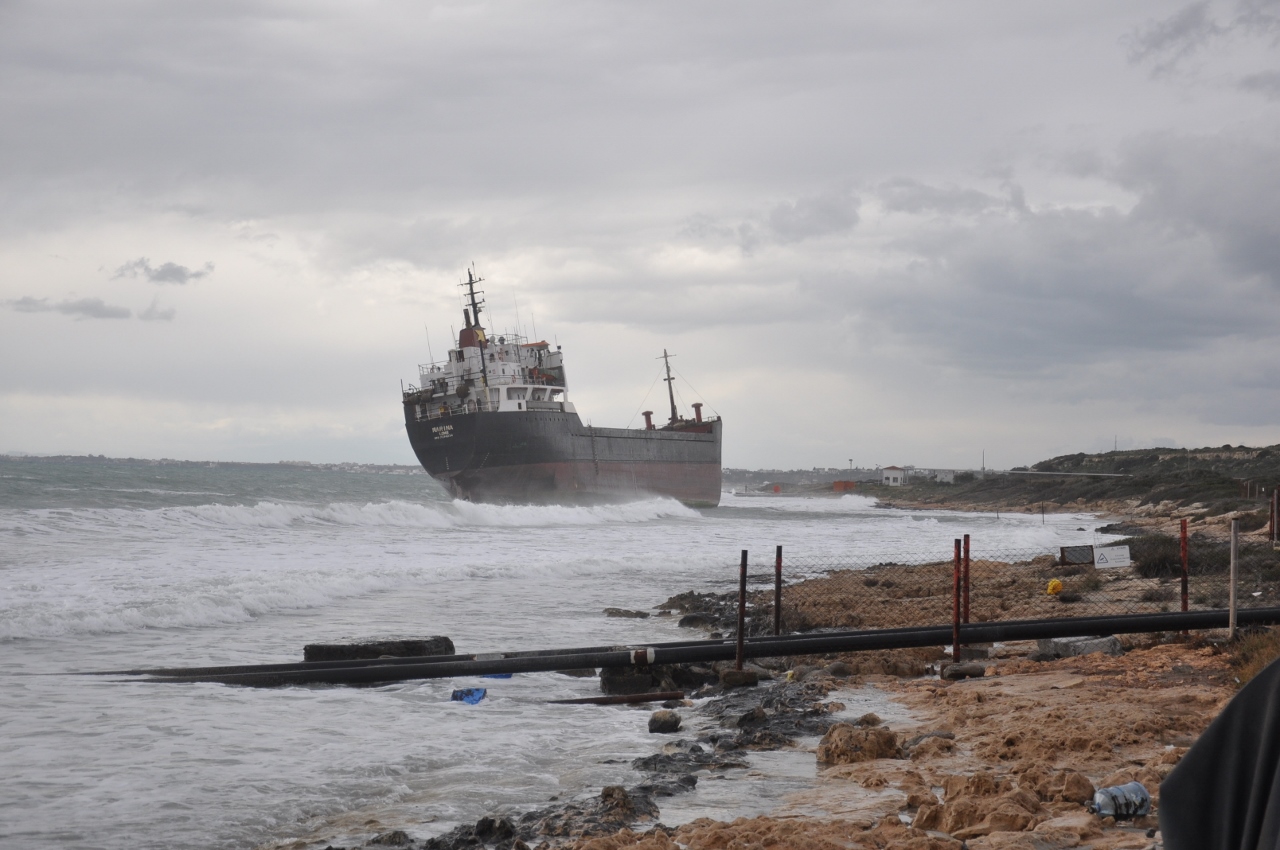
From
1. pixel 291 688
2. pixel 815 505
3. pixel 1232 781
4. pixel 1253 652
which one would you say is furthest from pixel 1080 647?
Result: pixel 815 505

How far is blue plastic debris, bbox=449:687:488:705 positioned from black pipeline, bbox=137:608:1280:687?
0.23 metres

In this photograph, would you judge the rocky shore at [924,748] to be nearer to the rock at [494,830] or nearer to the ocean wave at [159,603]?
the rock at [494,830]

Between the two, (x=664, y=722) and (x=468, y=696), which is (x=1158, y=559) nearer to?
(x=664, y=722)

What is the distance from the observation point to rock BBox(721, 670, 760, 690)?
8.19 metres

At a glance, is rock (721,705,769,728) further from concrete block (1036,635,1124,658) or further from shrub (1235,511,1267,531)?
shrub (1235,511,1267,531)

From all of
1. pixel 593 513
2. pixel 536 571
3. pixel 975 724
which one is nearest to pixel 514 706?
pixel 975 724

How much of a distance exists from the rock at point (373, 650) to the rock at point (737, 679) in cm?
250

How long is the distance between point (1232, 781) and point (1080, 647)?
27.3ft

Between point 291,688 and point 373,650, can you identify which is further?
point 373,650

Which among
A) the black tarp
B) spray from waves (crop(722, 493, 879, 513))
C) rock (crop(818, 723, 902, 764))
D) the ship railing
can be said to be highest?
the ship railing

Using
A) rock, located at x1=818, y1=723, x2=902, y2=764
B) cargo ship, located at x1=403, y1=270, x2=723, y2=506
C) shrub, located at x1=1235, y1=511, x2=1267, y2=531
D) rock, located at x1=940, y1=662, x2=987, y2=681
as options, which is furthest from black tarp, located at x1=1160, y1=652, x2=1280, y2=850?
cargo ship, located at x1=403, y1=270, x2=723, y2=506

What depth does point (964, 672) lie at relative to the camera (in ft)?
26.9

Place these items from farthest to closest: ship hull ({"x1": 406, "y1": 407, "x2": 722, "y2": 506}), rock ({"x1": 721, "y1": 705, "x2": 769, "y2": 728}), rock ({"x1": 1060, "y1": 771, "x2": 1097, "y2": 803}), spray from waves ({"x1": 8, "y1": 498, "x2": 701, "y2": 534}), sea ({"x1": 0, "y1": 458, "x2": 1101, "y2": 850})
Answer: ship hull ({"x1": 406, "y1": 407, "x2": 722, "y2": 506})
spray from waves ({"x1": 8, "y1": 498, "x2": 701, "y2": 534})
rock ({"x1": 721, "y1": 705, "x2": 769, "y2": 728})
sea ({"x1": 0, "y1": 458, "x2": 1101, "y2": 850})
rock ({"x1": 1060, "y1": 771, "x2": 1097, "y2": 803})

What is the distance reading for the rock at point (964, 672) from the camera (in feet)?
26.8
